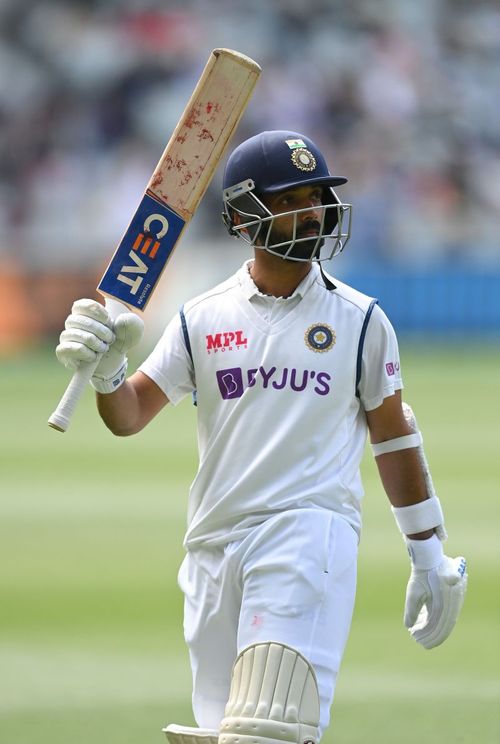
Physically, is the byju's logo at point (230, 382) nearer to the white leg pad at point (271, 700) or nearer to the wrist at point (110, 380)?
the wrist at point (110, 380)

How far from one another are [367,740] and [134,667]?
1.20 metres

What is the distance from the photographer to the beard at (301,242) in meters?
3.75

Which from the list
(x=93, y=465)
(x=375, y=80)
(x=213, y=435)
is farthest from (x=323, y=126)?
(x=213, y=435)

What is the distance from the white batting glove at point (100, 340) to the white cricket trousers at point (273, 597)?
0.53m

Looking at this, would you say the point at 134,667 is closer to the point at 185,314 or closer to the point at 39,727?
the point at 39,727

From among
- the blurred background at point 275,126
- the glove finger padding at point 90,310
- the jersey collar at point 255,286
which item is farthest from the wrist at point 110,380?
the blurred background at point 275,126

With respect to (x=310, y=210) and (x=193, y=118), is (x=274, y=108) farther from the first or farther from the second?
(x=310, y=210)

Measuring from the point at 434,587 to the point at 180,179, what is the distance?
1326 millimetres

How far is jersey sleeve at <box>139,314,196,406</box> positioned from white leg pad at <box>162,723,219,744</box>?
872mm

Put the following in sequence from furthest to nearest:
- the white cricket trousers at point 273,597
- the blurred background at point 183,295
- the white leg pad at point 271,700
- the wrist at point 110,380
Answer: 1. the blurred background at point 183,295
2. the wrist at point 110,380
3. the white cricket trousers at point 273,597
4. the white leg pad at point 271,700

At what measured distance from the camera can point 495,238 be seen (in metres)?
17.6

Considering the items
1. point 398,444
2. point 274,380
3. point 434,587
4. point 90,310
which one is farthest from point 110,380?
point 434,587

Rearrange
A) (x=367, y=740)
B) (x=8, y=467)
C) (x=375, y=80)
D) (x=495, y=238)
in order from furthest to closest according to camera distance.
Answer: (x=375, y=80) → (x=495, y=238) → (x=8, y=467) → (x=367, y=740)

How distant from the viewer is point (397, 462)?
3846 millimetres
